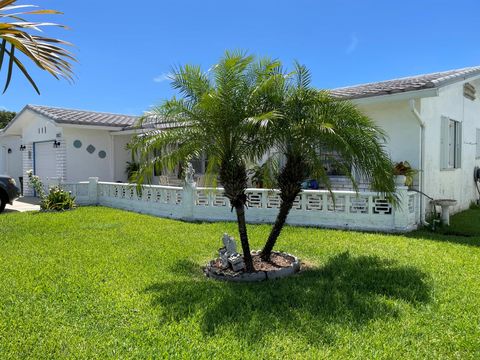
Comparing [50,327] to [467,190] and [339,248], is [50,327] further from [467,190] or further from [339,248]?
[467,190]

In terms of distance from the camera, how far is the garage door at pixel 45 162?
18.8 metres

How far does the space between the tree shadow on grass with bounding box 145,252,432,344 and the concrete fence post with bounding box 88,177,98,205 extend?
1155 cm

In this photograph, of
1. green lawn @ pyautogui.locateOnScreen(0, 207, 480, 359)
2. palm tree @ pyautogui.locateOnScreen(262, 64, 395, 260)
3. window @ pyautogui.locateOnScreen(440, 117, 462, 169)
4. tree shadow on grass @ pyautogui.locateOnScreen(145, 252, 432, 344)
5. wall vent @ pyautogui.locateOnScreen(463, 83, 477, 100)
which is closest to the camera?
green lawn @ pyautogui.locateOnScreen(0, 207, 480, 359)

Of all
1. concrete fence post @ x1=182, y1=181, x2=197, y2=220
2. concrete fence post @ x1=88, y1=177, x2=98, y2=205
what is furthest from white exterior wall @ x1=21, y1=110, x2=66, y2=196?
concrete fence post @ x1=182, y1=181, x2=197, y2=220

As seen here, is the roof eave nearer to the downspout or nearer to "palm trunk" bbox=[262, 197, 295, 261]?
the downspout

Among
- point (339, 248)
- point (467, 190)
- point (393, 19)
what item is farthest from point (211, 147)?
point (467, 190)

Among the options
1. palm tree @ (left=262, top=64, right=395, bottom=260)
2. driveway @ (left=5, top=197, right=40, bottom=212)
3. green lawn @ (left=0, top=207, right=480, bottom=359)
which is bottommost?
green lawn @ (left=0, top=207, right=480, bottom=359)

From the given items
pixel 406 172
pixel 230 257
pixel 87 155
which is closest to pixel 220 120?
pixel 230 257

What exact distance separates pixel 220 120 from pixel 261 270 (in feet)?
8.45

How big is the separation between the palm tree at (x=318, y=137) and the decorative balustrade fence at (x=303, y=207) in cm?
137

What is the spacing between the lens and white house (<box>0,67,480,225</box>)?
397 inches

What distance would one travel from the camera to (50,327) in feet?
13.8

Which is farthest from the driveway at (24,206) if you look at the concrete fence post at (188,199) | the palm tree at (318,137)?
the palm tree at (318,137)

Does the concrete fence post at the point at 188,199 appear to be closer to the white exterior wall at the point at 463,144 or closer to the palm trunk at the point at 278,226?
the palm trunk at the point at 278,226
